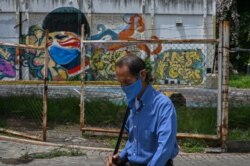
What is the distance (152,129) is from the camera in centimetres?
372

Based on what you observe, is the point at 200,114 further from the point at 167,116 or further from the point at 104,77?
the point at 167,116

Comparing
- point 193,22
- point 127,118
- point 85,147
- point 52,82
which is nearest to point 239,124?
point 85,147

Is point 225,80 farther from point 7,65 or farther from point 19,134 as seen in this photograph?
point 7,65

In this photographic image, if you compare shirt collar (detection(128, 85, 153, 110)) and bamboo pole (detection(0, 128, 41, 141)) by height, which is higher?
shirt collar (detection(128, 85, 153, 110))

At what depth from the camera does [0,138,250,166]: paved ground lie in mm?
8391

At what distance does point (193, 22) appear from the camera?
29406mm

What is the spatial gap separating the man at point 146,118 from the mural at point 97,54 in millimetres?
5703

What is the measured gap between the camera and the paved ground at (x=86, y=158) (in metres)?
8.39

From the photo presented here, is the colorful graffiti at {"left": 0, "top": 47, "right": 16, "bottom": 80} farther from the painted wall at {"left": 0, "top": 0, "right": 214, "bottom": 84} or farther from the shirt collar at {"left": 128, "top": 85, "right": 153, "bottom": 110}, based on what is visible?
the painted wall at {"left": 0, "top": 0, "right": 214, "bottom": 84}

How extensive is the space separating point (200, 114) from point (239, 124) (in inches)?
46.6

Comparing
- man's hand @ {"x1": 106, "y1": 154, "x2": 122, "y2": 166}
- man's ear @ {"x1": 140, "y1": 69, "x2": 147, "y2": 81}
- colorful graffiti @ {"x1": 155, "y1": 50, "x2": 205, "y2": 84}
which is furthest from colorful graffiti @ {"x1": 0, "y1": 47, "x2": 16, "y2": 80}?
man's ear @ {"x1": 140, "y1": 69, "x2": 147, "y2": 81}

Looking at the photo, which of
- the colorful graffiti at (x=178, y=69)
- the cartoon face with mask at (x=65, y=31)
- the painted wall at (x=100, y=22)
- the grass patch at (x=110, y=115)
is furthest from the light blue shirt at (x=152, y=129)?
the cartoon face with mask at (x=65, y=31)

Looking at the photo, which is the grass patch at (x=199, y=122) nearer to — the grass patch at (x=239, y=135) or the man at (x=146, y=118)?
the grass patch at (x=239, y=135)

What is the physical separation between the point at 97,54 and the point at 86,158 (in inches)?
118
